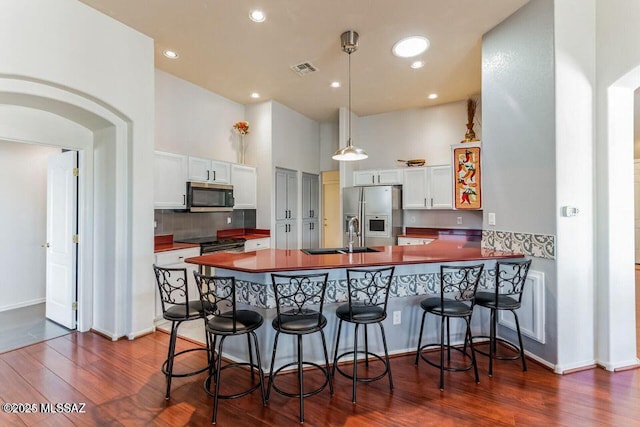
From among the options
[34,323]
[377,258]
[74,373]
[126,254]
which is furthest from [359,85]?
[34,323]

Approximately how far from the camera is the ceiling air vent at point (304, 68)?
4.06 meters

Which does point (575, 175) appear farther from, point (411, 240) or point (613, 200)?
point (411, 240)

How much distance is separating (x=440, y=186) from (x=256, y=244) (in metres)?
3.23

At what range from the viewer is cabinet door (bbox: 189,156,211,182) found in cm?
436

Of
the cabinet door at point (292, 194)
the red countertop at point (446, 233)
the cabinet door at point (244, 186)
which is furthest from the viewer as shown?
the cabinet door at point (292, 194)

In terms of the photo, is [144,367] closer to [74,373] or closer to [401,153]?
[74,373]

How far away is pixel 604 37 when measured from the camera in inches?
105

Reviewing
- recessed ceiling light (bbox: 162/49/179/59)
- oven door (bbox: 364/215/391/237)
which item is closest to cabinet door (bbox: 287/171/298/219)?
oven door (bbox: 364/215/391/237)

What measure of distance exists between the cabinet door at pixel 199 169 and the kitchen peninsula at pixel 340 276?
1933 millimetres

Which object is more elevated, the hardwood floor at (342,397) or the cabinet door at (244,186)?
the cabinet door at (244,186)

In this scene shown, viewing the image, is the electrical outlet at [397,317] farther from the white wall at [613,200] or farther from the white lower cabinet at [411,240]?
the white lower cabinet at [411,240]

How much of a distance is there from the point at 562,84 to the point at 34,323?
6.00 meters

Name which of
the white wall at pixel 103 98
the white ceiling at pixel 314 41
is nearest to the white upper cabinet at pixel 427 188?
the white ceiling at pixel 314 41

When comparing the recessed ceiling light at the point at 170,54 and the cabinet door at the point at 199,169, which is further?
the cabinet door at the point at 199,169
